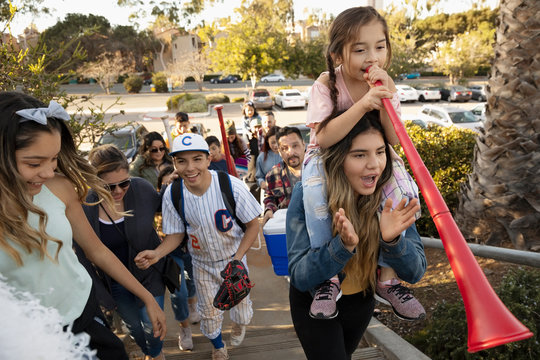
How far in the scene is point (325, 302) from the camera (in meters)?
1.84

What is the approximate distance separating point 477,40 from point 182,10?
34.5 meters

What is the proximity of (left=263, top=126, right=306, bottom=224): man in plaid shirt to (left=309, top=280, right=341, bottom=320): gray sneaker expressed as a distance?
2.10 m

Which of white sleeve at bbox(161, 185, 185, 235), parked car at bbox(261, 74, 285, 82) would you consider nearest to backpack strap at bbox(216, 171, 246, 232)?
white sleeve at bbox(161, 185, 185, 235)

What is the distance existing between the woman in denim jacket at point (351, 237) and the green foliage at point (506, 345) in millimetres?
1293

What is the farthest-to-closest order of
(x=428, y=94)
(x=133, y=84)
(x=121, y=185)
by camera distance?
(x=133, y=84)
(x=428, y=94)
(x=121, y=185)

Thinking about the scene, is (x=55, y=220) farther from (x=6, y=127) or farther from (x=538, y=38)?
(x=538, y=38)

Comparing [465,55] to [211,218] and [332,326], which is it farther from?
[332,326]

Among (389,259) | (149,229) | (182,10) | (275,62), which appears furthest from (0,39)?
(182,10)

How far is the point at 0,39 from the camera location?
125 inches

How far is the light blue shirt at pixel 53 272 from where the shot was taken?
155 centimetres

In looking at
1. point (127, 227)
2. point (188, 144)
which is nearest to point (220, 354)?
point (127, 227)

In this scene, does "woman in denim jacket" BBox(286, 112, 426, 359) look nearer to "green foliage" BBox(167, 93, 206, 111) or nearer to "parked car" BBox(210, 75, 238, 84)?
"green foliage" BBox(167, 93, 206, 111)

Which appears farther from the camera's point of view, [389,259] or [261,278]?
[261,278]

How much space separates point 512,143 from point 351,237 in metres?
3.23
